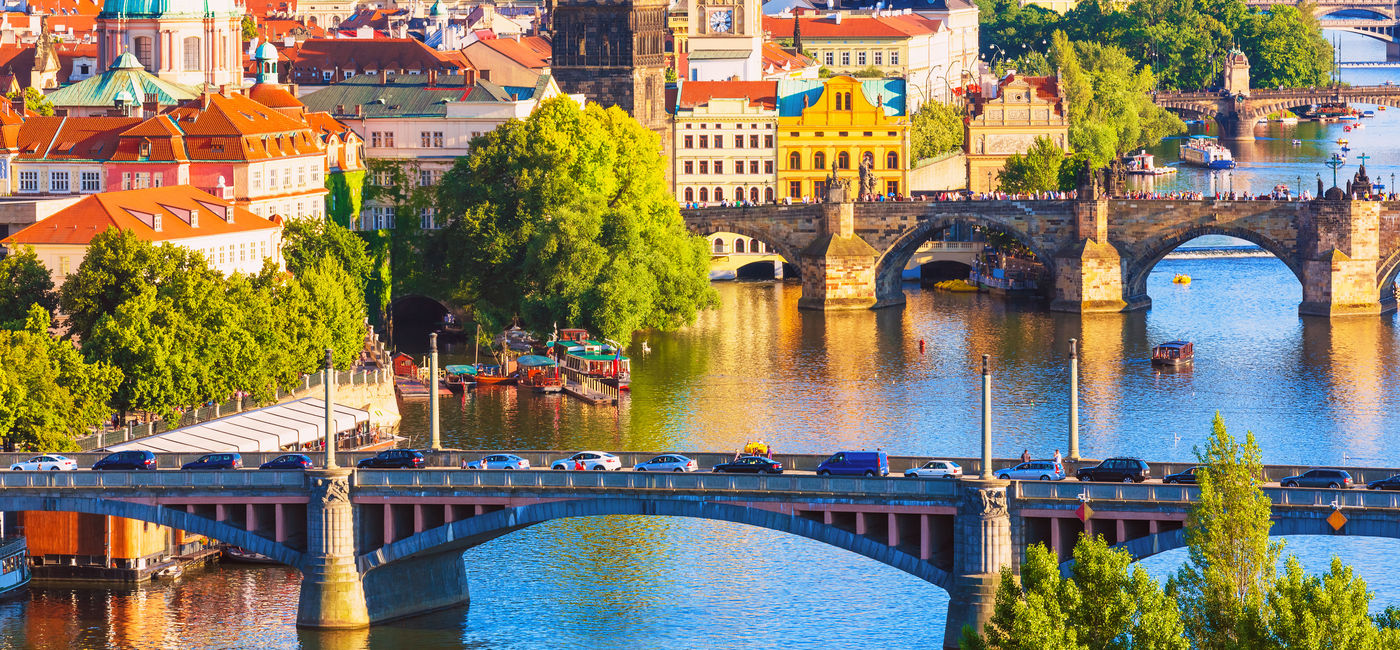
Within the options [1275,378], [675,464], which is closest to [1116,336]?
[1275,378]

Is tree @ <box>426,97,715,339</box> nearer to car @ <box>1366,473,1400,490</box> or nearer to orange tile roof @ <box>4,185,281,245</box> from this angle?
orange tile roof @ <box>4,185,281,245</box>

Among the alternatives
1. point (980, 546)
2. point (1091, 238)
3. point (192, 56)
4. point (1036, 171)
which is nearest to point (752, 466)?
point (980, 546)

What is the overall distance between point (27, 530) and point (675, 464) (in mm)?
19064

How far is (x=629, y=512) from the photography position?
252 ft

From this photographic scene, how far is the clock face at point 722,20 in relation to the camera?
629ft

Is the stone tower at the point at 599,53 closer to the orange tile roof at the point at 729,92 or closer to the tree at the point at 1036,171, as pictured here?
the orange tile roof at the point at 729,92

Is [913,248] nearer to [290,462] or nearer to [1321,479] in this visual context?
[290,462]

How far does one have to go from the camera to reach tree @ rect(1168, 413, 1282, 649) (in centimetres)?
6419

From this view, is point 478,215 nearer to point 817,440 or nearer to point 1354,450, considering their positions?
point 817,440

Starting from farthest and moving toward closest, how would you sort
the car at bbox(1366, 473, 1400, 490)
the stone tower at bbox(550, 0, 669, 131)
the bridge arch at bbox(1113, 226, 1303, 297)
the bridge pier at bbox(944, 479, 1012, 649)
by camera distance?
the stone tower at bbox(550, 0, 669, 131) → the bridge arch at bbox(1113, 226, 1303, 297) → the car at bbox(1366, 473, 1400, 490) → the bridge pier at bbox(944, 479, 1012, 649)

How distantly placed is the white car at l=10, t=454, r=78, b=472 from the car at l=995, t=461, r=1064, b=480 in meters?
25.9

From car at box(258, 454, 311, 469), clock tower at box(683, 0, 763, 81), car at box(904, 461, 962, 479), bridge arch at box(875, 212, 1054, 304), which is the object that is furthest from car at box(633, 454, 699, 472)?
clock tower at box(683, 0, 763, 81)

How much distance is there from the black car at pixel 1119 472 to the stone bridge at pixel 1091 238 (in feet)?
224

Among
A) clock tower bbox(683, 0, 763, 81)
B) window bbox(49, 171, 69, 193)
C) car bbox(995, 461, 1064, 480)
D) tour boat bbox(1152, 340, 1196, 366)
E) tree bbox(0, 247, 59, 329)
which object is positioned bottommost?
car bbox(995, 461, 1064, 480)
